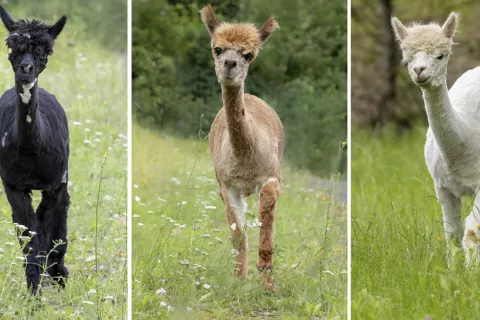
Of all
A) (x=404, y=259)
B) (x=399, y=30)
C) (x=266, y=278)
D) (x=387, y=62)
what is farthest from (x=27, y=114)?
(x=387, y=62)

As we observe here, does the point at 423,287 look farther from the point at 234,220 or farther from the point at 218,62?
the point at 218,62

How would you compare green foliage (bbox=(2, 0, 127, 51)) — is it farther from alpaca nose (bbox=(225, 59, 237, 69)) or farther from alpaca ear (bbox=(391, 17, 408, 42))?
alpaca ear (bbox=(391, 17, 408, 42))

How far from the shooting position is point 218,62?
14.2 ft

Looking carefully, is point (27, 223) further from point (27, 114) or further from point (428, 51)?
point (428, 51)

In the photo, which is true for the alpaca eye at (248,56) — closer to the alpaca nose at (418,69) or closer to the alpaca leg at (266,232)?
the alpaca leg at (266,232)

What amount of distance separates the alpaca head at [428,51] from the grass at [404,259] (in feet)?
2.67

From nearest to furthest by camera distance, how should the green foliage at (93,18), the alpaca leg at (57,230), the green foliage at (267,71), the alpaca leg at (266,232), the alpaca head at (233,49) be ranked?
the alpaca head at (233,49) < the alpaca leg at (266,232) < the alpaca leg at (57,230) < the green foliage at (267,71) < the green foliage at (93,18)

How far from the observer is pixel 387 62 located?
732cm

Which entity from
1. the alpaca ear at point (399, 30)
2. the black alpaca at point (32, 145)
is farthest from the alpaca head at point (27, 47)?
the alpaca ear at point (399, 30)

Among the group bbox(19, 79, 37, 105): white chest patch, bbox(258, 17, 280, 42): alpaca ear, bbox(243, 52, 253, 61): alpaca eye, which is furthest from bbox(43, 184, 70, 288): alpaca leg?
bbox(258, 17, 280, 42): alpaca ear

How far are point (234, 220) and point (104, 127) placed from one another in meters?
2.30

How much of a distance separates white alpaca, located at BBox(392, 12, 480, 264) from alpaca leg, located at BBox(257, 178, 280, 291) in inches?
32.1

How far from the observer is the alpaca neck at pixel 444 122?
13.7 ft

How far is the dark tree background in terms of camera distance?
24.0ft
